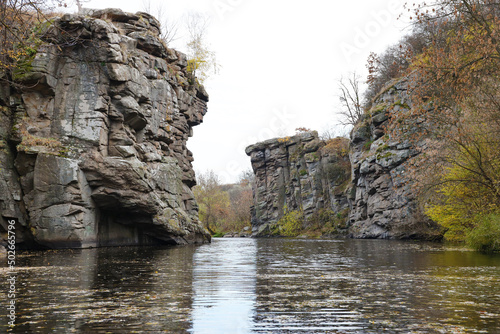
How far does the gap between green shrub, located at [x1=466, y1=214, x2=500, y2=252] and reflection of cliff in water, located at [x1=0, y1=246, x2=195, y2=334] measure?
13633 millimetres

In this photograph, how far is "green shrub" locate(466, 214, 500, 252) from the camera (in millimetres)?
17406

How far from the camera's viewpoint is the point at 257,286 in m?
9.31

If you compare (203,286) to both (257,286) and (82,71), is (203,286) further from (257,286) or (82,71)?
(82,71)

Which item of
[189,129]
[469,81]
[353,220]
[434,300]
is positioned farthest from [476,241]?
[353,220]

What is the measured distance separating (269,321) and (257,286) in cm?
355

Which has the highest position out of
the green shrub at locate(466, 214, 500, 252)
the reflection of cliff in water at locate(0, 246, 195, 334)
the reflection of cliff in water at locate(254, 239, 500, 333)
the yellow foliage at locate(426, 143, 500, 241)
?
the yellow foliage at locate(426, 143, 500, 241)

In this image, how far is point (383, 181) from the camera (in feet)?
140

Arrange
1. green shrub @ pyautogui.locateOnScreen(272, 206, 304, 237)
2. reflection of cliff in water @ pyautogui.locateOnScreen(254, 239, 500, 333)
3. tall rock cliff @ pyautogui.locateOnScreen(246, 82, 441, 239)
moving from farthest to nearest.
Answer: green shrub @ pyautogui.locateOnScreen(272, 206, 304, 237) → tall rock cliff @ pyautogui.locateOnScreen(246, 82, 441, 239) → reflection of cliff in water @ pyautogui.locateOnScreen(254, 239, 500, 333)

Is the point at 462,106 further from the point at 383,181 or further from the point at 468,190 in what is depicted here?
the point at 383,181

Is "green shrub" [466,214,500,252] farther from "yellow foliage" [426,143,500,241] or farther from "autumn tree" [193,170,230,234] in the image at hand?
"autumn tree" [193,170,230,234]

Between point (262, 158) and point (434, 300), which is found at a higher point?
point (262, 158)

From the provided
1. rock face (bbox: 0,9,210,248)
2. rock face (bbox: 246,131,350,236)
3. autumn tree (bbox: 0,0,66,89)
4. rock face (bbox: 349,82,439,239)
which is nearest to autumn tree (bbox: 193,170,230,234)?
rock face (bbox: 246,131,350,236)

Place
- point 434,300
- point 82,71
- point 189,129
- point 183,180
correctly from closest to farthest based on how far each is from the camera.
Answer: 1. point 434,300
2. point 82,71
3. point 183,180
4. point 189,129

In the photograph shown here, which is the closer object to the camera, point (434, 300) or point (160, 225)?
point (434, 300)
